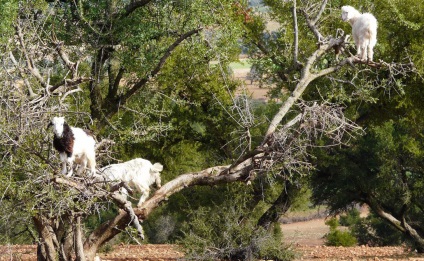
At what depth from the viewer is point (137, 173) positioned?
14.6 m

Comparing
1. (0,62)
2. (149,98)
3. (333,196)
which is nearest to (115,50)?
(149,98)

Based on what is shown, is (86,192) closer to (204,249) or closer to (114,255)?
(204,249)

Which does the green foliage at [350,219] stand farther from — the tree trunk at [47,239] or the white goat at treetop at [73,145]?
the white goat at treetop at [73,145]

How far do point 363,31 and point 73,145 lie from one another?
6408 mm

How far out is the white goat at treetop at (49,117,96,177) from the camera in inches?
466

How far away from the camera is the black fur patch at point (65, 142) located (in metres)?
11.9

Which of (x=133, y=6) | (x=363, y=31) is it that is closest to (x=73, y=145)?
(x=363, y=31)

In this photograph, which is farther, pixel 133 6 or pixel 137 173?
pixel 133 6

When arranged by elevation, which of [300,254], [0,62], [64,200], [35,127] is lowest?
[300,254]

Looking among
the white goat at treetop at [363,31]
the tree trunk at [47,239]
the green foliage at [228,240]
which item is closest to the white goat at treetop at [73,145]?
the tree trunk at [47,239]

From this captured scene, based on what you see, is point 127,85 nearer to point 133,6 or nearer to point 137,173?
point 133,6

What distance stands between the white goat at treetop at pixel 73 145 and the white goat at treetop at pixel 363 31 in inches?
227

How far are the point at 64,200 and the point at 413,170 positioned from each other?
66.6 feet

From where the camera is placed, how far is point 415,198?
3036cm
